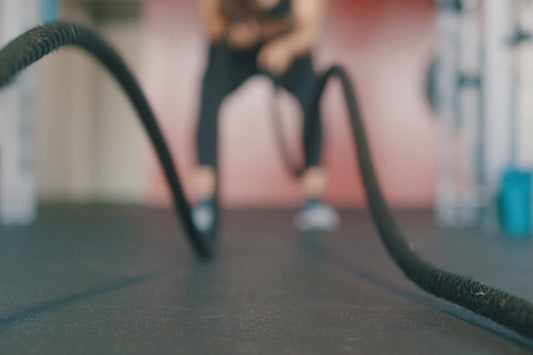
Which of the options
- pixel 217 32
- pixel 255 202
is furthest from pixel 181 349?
pixel 255 202

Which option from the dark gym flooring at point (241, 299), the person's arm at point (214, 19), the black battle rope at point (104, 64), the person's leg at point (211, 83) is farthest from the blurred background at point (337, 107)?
the black battle rope at point (104, 64)

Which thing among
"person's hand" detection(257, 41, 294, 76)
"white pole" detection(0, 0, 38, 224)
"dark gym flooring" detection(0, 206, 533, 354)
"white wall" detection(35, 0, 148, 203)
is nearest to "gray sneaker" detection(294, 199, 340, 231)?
"dark gym flooring" detection(0, 206, 533, 354)

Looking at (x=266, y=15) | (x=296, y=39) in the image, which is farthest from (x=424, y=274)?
(x=266, y=15)

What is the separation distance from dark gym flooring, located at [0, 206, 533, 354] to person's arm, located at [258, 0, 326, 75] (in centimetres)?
74

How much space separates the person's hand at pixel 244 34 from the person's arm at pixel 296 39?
8cm

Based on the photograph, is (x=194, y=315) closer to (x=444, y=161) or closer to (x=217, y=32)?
(x=217, y=32)

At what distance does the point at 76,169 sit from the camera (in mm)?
5164

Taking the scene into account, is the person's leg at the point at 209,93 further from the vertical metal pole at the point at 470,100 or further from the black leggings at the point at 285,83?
the vertical metal pole at the point at 470,100

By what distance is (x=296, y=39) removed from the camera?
1.77 m

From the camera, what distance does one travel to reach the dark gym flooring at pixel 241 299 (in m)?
0.50

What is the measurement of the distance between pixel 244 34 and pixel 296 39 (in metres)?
0.21

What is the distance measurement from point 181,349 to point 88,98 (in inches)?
212

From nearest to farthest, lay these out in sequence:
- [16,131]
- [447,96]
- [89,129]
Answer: [16,131], [447,96], [89,129]

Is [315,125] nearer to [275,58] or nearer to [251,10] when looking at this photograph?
[275,58]
